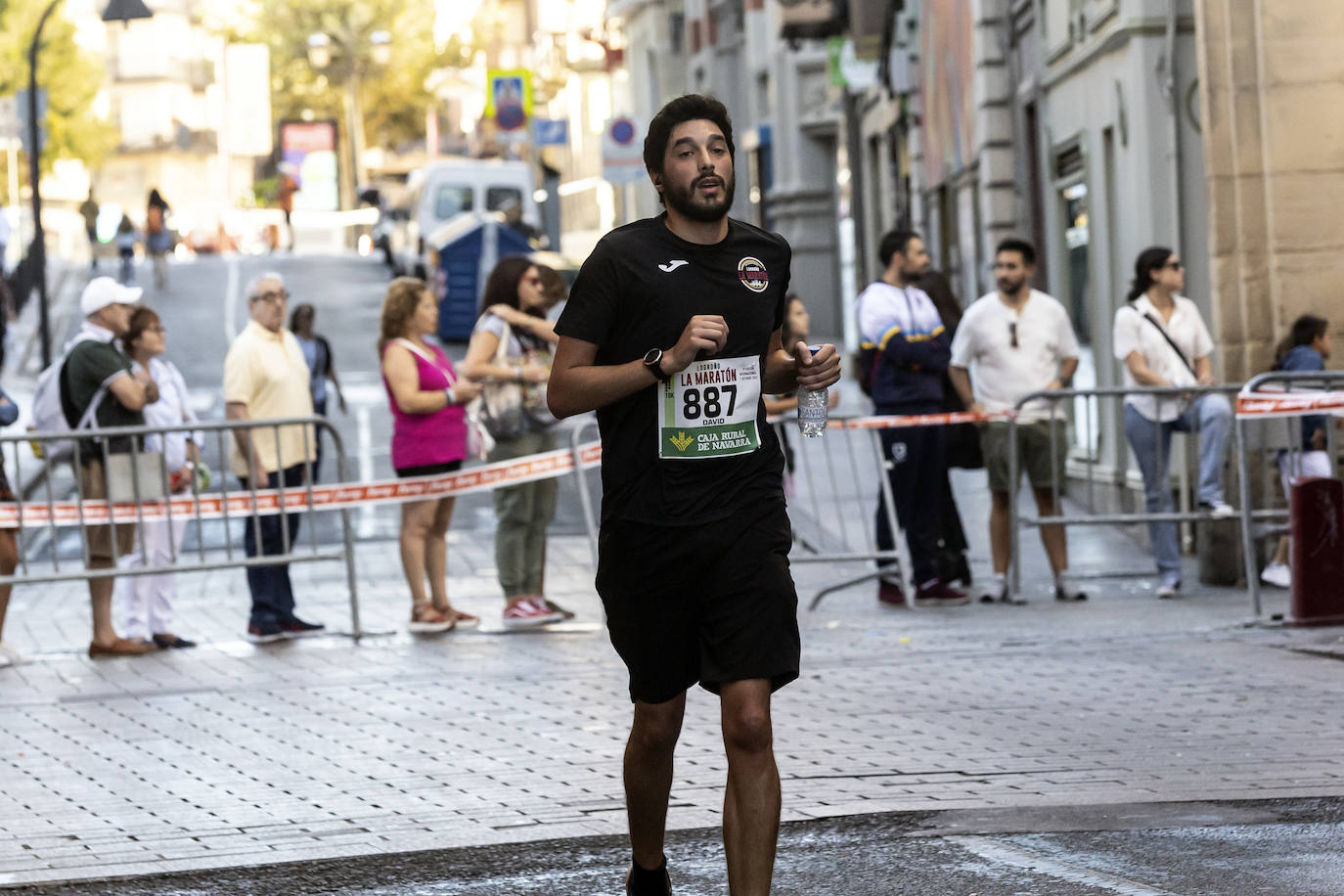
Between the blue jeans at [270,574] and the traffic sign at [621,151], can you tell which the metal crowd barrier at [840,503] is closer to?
the blue jeans at [270,574]

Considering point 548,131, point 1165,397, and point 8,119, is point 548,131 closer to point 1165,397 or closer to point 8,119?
point 8,119

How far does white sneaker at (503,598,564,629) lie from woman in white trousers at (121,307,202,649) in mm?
1576

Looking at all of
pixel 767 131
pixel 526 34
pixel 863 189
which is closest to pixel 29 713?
pixel 863 189

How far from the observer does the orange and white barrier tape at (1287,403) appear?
423 inches

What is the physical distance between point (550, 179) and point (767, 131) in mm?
5322

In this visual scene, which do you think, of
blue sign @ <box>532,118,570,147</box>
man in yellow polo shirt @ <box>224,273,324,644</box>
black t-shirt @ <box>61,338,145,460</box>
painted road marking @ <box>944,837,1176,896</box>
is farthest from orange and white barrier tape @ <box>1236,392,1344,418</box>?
blue sign @ <box>532,118,570,147</box>

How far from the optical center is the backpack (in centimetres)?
1128

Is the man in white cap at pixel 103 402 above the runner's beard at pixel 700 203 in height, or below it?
below

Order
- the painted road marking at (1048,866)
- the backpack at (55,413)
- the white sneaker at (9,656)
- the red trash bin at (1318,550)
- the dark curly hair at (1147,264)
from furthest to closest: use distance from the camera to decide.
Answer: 1. the dark curly hair at (1147,264)
2. the backpack at (55,413)
3. the white sneaker at (9,656)
4. the red trash bin at (1318,550)
5. the painted road marking at (1048,866)

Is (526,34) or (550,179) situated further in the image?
(526,34)

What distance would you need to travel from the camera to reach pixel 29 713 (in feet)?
30.5

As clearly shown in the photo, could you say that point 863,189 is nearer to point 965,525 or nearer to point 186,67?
point 965,525

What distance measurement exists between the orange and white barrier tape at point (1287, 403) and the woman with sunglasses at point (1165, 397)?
1.37 metres

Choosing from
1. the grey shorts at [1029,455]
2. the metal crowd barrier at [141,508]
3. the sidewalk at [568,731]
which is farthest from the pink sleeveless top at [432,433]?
the grey shorts at [1029,455]
